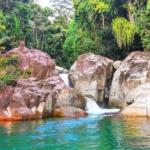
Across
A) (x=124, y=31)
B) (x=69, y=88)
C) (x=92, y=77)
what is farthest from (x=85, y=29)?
(x=69, y=88)

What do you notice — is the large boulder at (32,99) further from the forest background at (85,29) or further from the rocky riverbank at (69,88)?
the forest background at (85,29)

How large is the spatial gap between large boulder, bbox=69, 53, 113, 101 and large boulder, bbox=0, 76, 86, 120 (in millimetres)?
3350

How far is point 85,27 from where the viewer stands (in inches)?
1142

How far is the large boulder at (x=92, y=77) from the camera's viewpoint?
66.8 feet

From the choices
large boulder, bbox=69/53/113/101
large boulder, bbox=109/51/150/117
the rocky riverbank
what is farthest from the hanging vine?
large boulder, bbox=109/51/150/117

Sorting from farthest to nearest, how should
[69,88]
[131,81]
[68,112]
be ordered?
[131,81] < [69,88] < [68,112]

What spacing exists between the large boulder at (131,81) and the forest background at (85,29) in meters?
1.72

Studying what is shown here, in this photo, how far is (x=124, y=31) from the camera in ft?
72.0

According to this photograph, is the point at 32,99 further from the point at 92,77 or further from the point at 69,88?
the point at 92,77

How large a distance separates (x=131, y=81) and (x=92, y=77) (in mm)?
3225

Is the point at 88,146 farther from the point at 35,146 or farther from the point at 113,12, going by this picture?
the point at 113,12

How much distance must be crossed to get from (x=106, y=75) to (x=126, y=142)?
1343 centimetres

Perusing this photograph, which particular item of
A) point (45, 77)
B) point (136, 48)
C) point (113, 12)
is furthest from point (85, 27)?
point (45, 77)

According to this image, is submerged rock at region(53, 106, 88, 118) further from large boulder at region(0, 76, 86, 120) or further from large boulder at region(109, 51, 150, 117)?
large boulder at region(109, 51, 150, 117)
